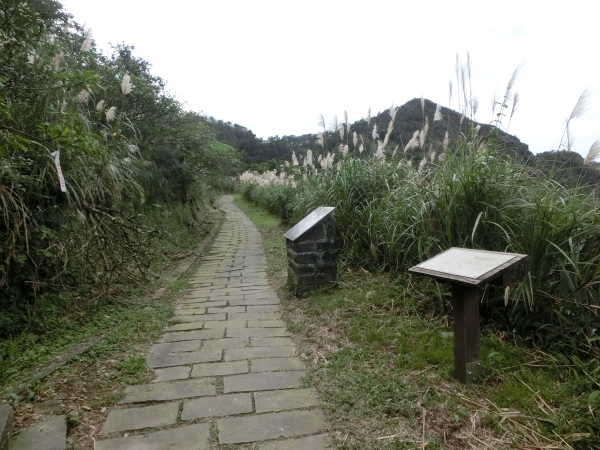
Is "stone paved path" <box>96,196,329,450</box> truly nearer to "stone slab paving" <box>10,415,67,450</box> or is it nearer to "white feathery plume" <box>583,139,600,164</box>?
"stone slab paving" <box>10,415,67,450</box>

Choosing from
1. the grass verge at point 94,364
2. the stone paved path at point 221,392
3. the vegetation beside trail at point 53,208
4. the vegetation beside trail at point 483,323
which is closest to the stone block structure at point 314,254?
the vegetation beside trail at point 483,323

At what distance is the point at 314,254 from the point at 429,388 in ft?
6.57

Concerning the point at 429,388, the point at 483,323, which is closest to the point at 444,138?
the point at 483,323

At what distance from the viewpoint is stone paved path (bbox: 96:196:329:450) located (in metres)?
1.77

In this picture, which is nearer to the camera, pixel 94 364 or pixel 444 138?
pixel 94 364

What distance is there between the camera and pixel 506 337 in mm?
2467

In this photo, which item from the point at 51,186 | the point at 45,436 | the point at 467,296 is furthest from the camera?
the point at 51,186

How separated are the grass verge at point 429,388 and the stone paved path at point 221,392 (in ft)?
0.59

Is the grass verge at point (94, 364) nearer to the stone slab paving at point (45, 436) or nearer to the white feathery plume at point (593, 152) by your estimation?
the stone slab paving at point (45, 436)

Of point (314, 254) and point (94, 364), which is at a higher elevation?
point (314, 254)

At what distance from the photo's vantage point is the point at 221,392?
2.17 meters

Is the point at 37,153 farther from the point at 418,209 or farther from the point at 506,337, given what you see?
the point at 506,337

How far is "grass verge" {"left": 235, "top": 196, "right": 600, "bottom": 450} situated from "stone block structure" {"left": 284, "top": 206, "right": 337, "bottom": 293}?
0.78 metres

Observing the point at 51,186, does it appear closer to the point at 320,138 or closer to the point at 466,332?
the point at 466,332
